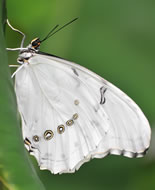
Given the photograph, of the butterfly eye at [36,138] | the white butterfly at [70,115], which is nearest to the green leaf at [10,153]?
the white butterfly at [70,115]

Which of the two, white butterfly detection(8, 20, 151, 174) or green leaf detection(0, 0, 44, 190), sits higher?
green leaf detection(0, 0, 44, 190)

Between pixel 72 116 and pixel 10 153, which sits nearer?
pixel 10 153

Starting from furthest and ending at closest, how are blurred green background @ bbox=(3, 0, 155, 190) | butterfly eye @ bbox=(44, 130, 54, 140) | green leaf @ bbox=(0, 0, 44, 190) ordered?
1. blurred green background @ bbox=(3, 0, 155, 190)
2. butterfly eye @ bbox=(44, 130, 54, 140)
3. green leaf @ bbox=(0, 0, 44, 190)

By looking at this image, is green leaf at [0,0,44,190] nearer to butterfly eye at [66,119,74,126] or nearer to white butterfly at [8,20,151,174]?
white butterfly at [8,20,151,174]

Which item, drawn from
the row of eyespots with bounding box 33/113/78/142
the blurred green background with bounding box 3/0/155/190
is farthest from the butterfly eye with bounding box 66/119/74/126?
the blurred green background with bounding box 3/0/155/190

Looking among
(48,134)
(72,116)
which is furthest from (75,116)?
(48,134)

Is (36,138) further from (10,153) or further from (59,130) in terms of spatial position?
(10,153)
